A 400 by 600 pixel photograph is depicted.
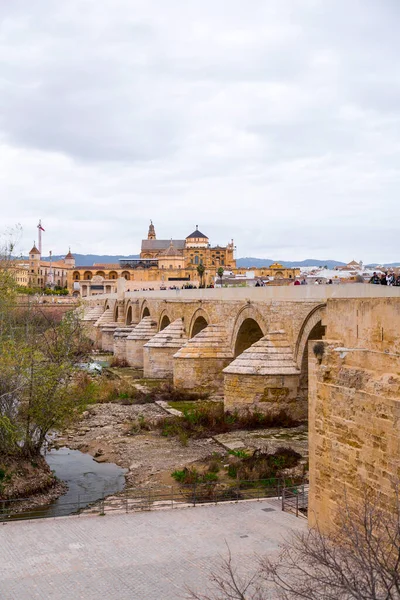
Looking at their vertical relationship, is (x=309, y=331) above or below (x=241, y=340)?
above

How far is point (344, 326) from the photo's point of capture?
8.16 m

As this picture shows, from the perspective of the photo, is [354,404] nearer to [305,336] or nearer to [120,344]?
[305,336]

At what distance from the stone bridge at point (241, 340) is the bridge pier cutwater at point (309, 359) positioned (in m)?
0.03

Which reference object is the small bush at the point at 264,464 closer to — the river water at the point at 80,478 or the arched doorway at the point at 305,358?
the river water at the point at 80,478

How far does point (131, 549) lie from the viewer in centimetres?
779

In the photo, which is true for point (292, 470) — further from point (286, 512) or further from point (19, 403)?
point (19, 403)

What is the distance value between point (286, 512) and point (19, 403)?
593 centimetres

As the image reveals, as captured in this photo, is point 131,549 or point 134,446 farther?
point 134,446

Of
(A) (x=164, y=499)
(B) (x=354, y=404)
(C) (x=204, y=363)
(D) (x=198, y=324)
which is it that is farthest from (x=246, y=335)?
(B) (x=354, y=404)

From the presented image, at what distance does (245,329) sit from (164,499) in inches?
377

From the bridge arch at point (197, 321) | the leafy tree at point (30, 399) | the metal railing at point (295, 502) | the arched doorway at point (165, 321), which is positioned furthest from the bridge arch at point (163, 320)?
the metal railing at point (295, 502)

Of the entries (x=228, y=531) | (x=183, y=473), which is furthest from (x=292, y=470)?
(x=228, y=531)

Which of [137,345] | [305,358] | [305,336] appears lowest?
[137,345]

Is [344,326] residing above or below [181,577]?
above
